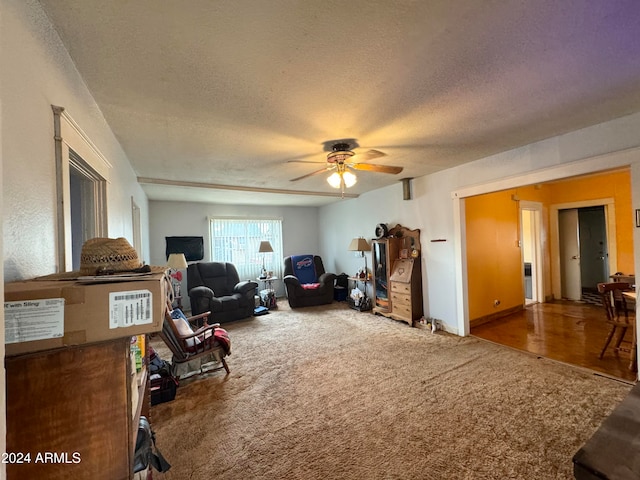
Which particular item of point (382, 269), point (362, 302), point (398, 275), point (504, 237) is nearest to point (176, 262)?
point (362, 302)

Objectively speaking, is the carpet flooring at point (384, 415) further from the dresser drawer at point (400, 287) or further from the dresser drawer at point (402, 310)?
the dresser drawer at point (400, 287)

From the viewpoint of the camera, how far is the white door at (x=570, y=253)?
17.6 feet

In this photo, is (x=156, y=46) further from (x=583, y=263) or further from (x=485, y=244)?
(x=583, y=263)

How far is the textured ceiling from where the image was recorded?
3.93ft

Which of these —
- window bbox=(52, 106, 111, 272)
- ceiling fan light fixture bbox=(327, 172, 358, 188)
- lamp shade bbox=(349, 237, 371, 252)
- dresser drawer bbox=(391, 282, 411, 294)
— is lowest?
dresser drawer bbox=(391, 282, 411, 294)

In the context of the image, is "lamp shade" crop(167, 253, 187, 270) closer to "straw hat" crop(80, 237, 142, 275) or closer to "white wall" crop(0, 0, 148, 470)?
"white wall" crop(0, 0, 148, 470)

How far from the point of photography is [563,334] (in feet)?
11.9

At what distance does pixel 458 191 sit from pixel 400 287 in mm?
1729

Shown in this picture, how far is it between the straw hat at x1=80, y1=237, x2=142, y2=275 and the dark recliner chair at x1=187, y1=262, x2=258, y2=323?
3.83m

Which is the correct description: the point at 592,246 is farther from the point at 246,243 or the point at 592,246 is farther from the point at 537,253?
the point at 246,243

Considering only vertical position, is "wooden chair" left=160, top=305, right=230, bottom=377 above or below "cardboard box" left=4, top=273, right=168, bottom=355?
below

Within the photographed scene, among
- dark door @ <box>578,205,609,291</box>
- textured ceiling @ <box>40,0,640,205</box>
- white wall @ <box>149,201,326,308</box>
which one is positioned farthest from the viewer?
dark door @ <box>578,205,609,291</box>

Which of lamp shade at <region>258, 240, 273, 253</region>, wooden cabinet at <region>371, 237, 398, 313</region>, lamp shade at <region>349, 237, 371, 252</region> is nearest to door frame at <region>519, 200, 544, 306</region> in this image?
wooden cabinet at <region>371, 237, 398, 313</region>

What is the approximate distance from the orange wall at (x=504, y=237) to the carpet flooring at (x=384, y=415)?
4.16 feet
